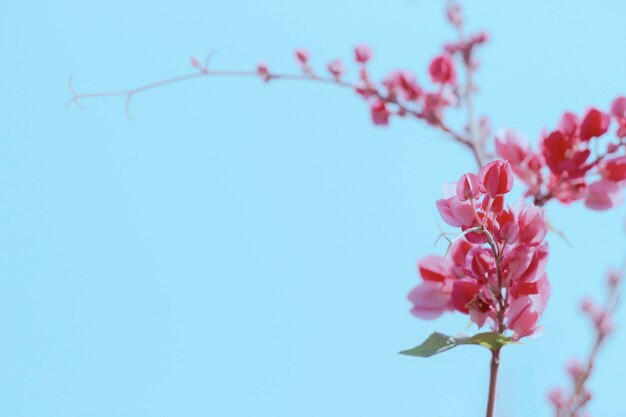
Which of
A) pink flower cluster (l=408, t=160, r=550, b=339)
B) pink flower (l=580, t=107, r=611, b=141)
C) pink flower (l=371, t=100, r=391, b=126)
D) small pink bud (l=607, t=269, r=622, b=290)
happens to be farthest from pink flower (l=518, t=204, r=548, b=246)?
small pink bud (l=607, t=269, r=622, b=290)

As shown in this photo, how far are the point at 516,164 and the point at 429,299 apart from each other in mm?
250

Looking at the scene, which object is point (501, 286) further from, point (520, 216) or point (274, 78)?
point (274, 78)

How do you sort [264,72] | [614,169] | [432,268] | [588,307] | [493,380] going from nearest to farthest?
1. [493,380]
2. [432,268]
3. [614,169]
4. [264,72]
5. [588,307]

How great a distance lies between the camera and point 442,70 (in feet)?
4.12

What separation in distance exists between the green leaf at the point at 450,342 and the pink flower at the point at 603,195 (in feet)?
1.11

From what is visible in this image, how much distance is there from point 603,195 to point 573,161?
64 millimetres

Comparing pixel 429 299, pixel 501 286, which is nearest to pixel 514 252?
pixel 501 286

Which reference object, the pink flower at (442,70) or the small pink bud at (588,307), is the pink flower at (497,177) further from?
the small pink bud at (588,307)

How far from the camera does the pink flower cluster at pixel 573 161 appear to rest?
86cm

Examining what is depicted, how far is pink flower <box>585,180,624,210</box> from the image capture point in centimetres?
88

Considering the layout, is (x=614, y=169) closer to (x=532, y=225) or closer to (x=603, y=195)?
(x=603, y=195)

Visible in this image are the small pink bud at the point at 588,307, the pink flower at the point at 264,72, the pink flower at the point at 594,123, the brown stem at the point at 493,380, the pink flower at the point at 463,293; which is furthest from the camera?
the small pink bud at the point at 588,307

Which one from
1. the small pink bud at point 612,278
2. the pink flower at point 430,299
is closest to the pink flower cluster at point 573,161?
the pink flower at point 430,299

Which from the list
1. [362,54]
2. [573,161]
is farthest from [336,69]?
[573,161]
